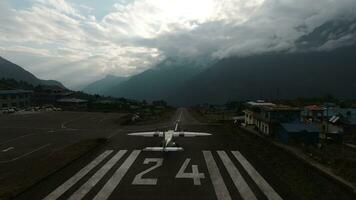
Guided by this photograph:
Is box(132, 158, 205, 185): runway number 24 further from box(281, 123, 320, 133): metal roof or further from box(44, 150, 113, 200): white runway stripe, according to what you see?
box(281, 123, 320, 133): metal roof

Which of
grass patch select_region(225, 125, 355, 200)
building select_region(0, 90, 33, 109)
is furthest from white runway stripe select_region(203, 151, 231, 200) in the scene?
building select_region(0, 90, 33, 109)

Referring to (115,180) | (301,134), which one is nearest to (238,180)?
(115,180)

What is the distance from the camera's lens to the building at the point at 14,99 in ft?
540

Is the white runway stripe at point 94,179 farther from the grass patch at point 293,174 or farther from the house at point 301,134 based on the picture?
the house at point 301,134

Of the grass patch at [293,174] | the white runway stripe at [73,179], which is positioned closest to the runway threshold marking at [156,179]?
the white runway stripe at [73,179]

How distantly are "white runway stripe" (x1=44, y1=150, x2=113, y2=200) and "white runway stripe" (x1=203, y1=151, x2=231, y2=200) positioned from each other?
13.4m

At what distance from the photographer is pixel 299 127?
6150cm

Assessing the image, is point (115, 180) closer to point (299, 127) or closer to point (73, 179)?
point (73, 179)

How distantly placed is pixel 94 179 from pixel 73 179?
82.2 inches

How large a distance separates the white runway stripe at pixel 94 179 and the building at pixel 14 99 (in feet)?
468

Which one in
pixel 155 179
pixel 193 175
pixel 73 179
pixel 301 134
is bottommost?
pixel 73 179

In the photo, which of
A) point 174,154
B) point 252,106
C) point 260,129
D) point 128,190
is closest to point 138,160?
point 174,154

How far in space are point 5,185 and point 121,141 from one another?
2934 centimetres

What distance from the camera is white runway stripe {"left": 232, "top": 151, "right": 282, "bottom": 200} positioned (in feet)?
92.8
